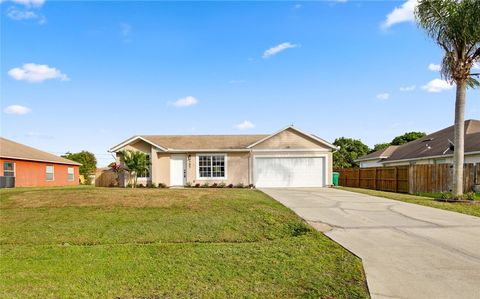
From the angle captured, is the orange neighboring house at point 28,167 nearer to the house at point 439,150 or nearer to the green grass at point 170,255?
the green grass at point 170,255

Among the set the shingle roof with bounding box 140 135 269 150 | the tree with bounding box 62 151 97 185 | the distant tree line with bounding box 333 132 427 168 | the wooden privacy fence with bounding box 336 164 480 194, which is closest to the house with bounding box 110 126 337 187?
the shingle roof with bounding box 140 135 269 150

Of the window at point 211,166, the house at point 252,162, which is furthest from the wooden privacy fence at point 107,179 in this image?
the window at point 211,166

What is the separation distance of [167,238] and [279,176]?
1602 cm

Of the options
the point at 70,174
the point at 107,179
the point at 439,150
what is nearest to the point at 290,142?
the point at 439,150

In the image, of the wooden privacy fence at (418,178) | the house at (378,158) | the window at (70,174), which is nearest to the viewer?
the wooden privacy fence at (418,178)

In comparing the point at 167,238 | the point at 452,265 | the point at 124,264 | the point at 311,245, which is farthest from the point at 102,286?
the point at 452,265

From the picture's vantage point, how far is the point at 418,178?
2022cm

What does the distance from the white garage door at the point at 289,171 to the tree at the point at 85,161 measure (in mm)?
30702

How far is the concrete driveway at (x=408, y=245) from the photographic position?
4.93 metres

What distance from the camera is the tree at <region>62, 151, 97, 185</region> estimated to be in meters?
46.4

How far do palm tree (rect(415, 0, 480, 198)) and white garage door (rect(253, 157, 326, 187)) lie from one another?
900 centimetres

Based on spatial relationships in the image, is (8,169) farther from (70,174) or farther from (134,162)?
(134,162)

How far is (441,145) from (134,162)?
73.1ft

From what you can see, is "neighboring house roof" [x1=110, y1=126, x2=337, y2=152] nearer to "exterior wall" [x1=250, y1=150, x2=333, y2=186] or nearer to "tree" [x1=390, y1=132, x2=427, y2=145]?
"exterior wall" [x1=250, y1=150, x2=333, y2=186]
